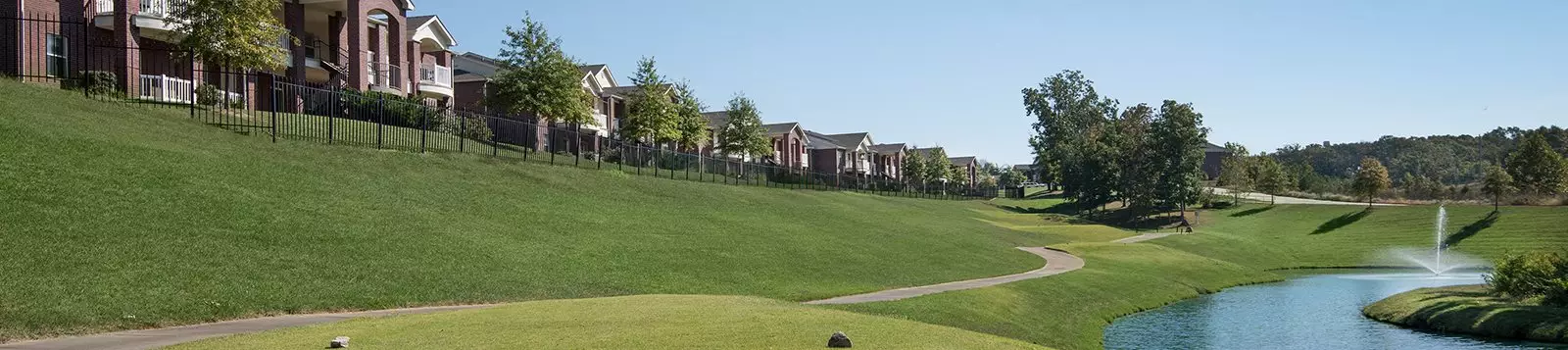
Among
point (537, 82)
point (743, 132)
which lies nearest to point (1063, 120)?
point (743, 132)

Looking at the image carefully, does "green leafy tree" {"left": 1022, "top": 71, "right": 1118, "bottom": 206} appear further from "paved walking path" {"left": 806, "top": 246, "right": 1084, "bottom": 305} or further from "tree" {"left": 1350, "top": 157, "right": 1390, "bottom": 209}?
"paved walking path" {"left": 806, "top": 246, "right": 1084, "bottom": 305}

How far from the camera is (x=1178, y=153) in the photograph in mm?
89625

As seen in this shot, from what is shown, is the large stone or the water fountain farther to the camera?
the water fountain

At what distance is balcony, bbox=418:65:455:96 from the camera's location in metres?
61.1

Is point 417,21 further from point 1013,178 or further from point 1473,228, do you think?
point 1013,178

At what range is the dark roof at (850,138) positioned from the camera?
133 metres

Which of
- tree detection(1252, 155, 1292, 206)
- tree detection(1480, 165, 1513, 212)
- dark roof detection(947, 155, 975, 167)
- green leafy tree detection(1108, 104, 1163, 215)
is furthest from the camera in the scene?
dark roof detection(947, 155, 975, 167)

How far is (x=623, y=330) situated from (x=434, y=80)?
5068cm

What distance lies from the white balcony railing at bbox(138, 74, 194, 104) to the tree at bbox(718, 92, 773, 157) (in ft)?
166

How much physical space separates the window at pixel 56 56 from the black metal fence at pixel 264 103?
3cm

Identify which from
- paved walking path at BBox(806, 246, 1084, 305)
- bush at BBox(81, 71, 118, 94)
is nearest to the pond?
paved walking path at BBox(806, 246, 1084, 305)

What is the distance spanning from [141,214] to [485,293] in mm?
7203

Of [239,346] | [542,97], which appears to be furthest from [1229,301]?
[542,97]

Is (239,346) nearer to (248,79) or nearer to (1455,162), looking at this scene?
(248,79)
